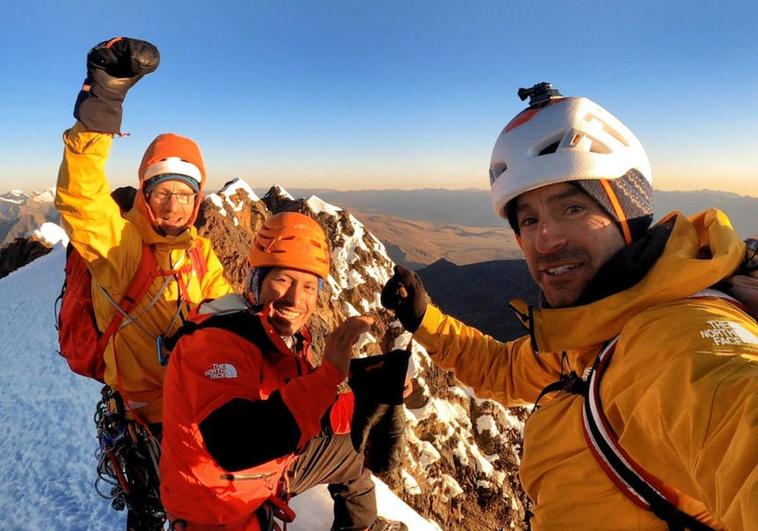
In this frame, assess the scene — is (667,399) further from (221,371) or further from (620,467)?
(221,371)

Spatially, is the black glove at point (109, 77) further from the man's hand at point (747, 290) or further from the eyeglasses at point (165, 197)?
the man's hand at point (747, 290)

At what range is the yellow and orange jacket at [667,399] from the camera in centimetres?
136

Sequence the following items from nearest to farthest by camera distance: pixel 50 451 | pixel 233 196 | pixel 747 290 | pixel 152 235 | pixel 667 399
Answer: pixel 667 399 < pixel 747 290 < pixel 152 235 < pixel 50 451 < pixel 233 196

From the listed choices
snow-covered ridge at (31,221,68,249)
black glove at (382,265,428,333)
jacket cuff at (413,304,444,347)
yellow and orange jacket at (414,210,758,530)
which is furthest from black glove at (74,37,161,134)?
snow-covered ridge at (31,221,68,249)

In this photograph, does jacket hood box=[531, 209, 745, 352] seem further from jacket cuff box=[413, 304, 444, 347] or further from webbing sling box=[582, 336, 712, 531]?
jacket cuff box=[413, 304, 444, 347]

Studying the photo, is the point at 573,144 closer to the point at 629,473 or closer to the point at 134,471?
the point at 629,473

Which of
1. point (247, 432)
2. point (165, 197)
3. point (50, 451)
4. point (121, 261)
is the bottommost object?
point (50, 451)

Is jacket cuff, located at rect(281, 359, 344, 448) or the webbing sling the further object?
jacket cuff, located at rect(281, 359, 344, 448)

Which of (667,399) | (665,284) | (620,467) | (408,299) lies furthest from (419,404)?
(667,399)

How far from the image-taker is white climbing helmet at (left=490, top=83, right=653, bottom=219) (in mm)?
2752

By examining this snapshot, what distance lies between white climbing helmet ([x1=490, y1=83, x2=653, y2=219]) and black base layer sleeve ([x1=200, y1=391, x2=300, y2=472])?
2.40 meters

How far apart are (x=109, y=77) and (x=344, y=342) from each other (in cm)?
360

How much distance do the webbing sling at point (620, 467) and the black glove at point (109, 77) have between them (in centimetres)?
472

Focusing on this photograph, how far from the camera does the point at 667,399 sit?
5.18ft
